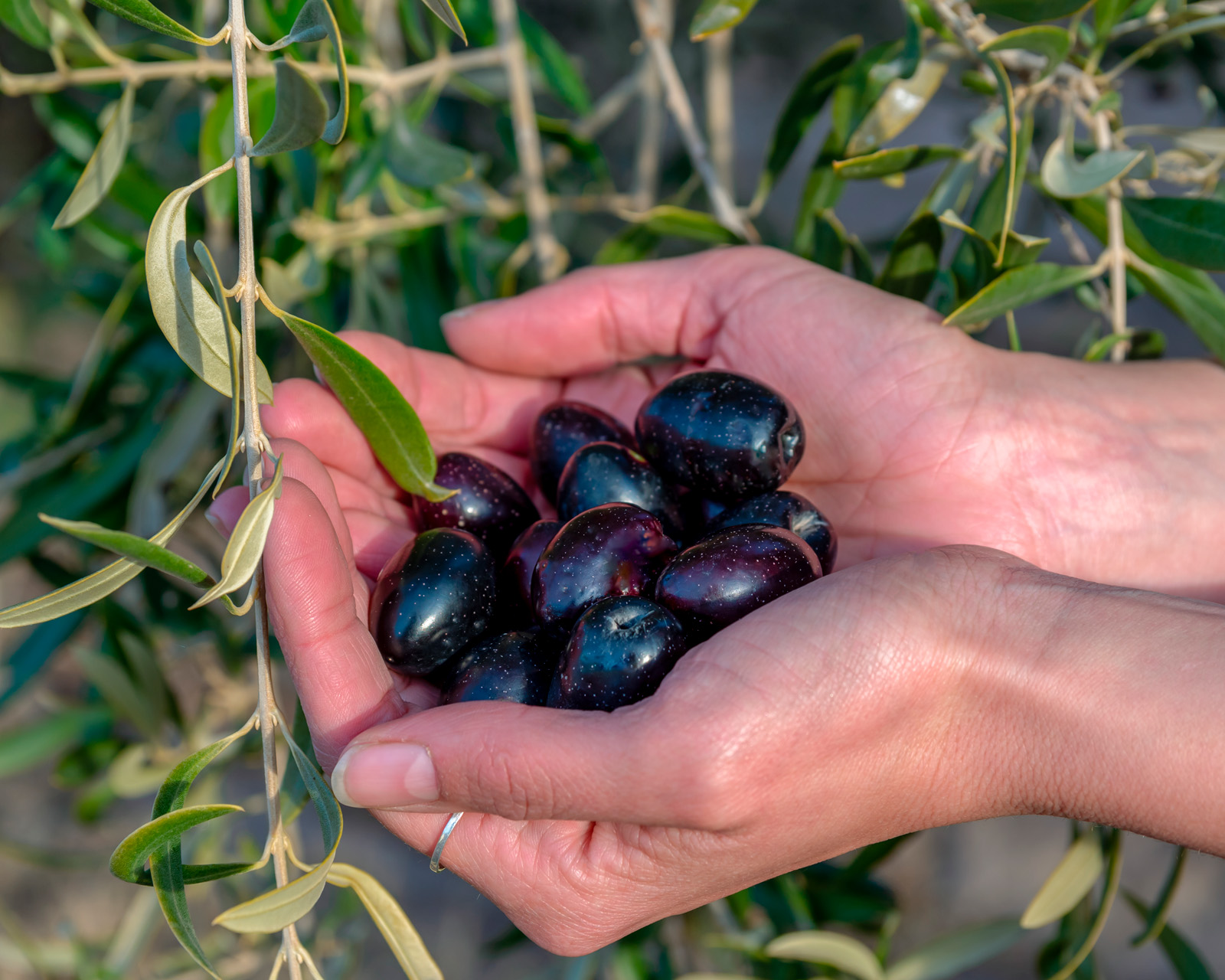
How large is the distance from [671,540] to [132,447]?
97cm

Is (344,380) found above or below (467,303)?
above

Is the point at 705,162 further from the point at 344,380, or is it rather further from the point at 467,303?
the point at 344,380

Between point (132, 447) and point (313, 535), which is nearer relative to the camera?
point (313, 535)

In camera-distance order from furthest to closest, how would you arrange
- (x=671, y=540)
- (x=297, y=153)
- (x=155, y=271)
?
(x=297, y=153), (x=671, y=540), (x=155, y=271)

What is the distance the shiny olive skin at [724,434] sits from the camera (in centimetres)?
126

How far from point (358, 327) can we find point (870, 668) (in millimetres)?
1188

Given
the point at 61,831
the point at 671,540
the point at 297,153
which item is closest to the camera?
the point at 671,540

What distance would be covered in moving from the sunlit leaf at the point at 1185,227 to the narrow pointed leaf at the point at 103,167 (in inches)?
55.5

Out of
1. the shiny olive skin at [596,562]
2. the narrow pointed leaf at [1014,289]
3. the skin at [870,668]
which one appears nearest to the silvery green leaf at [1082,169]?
the narrow pointed leaf at [1014,289]

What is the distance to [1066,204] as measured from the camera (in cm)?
133

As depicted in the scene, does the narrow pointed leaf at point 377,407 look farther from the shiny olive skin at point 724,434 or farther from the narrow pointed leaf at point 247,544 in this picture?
the shiny olive skin at point 724,434

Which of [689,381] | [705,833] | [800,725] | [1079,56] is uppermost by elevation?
[1079,56]

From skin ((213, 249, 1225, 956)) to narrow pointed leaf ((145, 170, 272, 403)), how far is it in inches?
6.2

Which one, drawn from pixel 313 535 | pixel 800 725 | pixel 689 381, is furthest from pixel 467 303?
pixel 800 725
